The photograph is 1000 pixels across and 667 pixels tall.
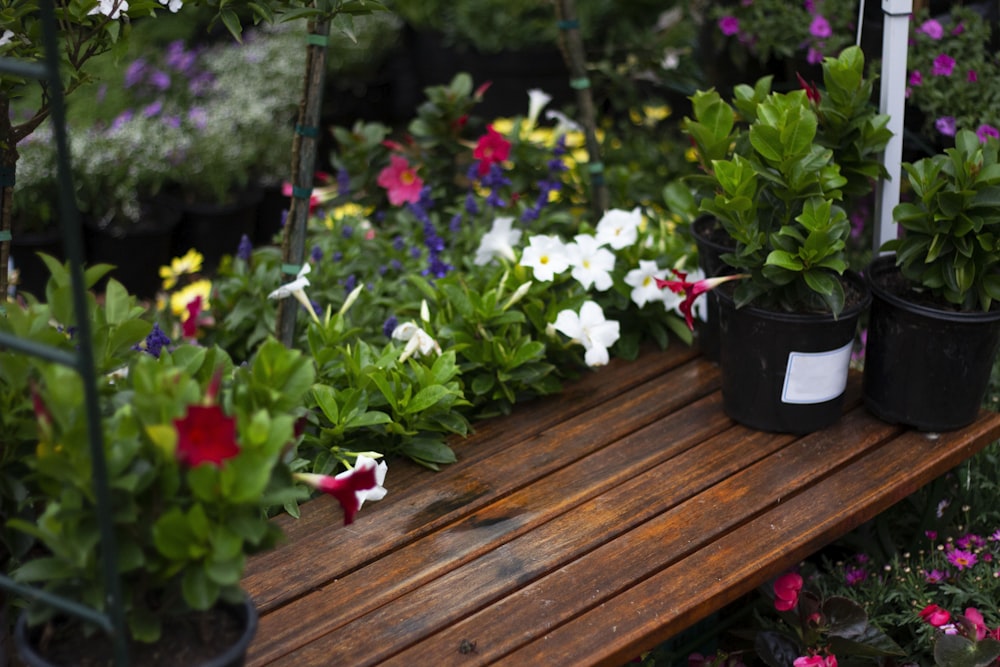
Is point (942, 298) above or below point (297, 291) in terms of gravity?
Result: below

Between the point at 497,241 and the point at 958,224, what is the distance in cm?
99

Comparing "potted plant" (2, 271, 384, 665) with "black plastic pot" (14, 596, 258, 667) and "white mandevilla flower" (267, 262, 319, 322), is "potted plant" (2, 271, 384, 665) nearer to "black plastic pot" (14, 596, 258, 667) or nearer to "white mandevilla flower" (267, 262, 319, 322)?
"black plastic pot" (14, 596, 258, 667)

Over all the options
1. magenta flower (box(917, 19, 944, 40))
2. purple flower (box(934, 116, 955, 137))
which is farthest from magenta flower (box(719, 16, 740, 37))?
purple flower (box(934, 116, 955, 137))

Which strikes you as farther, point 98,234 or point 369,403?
point 98,234

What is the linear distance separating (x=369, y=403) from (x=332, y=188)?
115cm

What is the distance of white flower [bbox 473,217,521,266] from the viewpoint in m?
2.53

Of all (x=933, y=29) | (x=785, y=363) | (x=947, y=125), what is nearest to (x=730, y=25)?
(x=933, y=29)

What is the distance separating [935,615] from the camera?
1917mm

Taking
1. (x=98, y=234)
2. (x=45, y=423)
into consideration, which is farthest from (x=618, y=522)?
(x=98, y=234)

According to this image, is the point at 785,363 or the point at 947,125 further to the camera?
the point at 947,125

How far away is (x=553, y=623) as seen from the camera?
5.44 feet

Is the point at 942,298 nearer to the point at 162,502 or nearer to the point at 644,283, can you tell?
the point at 644,283

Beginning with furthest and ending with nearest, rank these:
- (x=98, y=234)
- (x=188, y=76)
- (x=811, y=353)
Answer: (x=188, y=76) → (x=98, y=234) → (x=811, y=353)

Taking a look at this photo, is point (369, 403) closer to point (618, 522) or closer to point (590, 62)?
point (618, 522)
